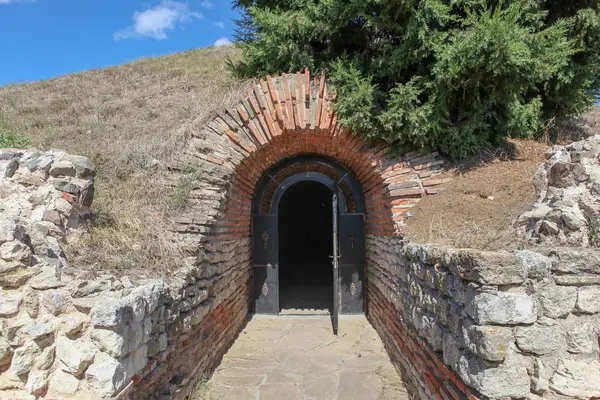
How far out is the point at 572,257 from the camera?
2469mm

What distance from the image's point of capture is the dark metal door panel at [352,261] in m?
7.21

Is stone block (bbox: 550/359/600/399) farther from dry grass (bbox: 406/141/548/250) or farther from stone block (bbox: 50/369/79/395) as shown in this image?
stone block (bbox: 50/369/79/395)

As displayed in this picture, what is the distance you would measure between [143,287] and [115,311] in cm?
52

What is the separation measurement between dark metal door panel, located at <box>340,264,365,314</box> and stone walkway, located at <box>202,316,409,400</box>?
0.37m

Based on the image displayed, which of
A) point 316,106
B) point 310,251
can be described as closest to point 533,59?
point 316,106

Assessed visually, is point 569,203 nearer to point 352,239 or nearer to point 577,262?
point 577,262

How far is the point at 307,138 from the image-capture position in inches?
233

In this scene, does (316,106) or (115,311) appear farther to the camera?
(316,106)

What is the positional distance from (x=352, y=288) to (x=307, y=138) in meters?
3.04

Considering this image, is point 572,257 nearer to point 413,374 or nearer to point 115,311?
point 413,374

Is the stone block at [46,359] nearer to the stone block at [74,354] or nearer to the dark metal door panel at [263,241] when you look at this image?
the stone block at [74,354]

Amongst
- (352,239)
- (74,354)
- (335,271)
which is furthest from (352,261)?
(74,354)

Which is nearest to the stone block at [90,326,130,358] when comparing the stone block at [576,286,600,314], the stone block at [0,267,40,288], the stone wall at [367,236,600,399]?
the stone block at [0,267,40,288]

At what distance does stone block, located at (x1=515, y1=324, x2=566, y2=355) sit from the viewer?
2398mm
